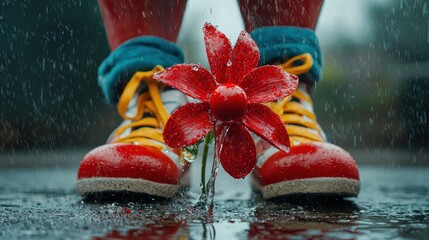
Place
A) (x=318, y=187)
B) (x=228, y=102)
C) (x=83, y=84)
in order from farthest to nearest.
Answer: (x=83, y=84) → (x=318, y=187) → (x=228, y=102)

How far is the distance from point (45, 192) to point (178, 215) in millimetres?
654

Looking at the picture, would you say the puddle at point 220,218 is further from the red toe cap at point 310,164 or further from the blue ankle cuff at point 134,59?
the blue ankle cuff at point 134,59

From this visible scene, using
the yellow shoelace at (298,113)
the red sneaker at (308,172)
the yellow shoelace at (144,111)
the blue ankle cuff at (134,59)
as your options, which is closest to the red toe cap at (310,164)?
the red sneaker at (308,172)

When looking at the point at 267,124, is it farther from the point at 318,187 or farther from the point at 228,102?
the point at 318,187

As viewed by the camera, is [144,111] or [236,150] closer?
[236,150]

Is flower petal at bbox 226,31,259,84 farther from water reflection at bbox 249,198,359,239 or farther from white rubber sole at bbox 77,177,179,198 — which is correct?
white rubber sole at bbox 77,177,179,198

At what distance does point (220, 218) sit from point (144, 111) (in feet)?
1.70

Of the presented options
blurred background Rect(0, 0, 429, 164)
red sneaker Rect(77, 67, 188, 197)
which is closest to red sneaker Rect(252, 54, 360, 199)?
red sneaker Rect(77, 67, 188, 197)

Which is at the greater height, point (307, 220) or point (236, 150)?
point (236, 150)

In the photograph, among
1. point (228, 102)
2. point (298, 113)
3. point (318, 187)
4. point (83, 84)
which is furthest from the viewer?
point (83, 84)

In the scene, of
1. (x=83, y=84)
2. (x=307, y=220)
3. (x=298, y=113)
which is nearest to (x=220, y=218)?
Answer: (x=307, y=220)

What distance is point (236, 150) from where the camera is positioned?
1022 millimetres

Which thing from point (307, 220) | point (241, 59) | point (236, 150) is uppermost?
point (241, 59)

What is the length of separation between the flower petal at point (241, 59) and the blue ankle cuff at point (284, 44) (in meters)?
0.44
